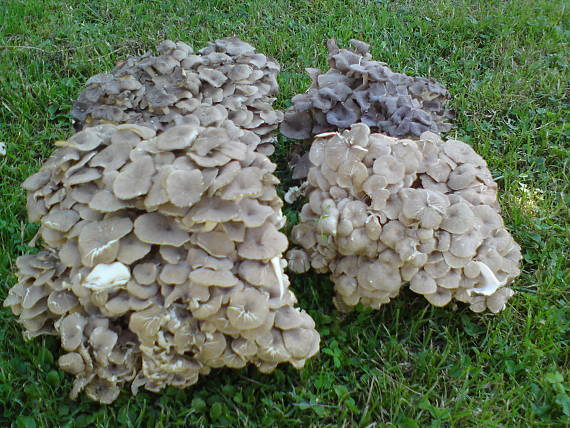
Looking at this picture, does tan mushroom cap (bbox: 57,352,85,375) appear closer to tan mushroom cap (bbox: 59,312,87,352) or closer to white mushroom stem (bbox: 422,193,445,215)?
tan mushroom cap (bbox: 59,312,87,352)

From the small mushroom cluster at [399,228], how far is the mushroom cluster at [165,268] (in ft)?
1.60

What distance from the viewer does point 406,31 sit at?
5848 millimetres

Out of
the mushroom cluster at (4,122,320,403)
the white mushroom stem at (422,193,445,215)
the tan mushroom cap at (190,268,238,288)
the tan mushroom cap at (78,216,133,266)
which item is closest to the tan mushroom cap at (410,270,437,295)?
the white mushroom stem at (422,193,445,215)

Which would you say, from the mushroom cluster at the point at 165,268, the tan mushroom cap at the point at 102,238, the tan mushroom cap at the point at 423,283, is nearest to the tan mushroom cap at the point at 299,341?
the mushroom cluster at the point at 165,268

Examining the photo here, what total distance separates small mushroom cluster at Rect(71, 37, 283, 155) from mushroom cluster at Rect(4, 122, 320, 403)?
0.92 metres

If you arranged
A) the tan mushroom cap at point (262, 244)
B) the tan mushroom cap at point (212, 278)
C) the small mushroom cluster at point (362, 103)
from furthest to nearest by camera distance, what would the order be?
the small mushroom cluster at point (362, 103) < the tan mushroom cap at point (262, 244) < the tan mushroom cap at point (212, 278)

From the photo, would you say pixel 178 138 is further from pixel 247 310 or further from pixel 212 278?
pixel 247 310

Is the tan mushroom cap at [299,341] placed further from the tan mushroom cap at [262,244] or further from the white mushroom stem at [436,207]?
the white mushroom stem at [436,207]

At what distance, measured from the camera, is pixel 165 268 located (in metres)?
2.55

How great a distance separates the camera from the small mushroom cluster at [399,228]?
2.98m

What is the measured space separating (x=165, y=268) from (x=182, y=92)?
5.57 feet

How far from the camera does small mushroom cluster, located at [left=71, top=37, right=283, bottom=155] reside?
12.3 feet

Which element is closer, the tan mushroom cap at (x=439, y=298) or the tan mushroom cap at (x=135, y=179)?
the tan mushroom cap at (x=135, y=179)

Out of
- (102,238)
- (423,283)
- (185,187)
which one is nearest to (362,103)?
(423,283)
